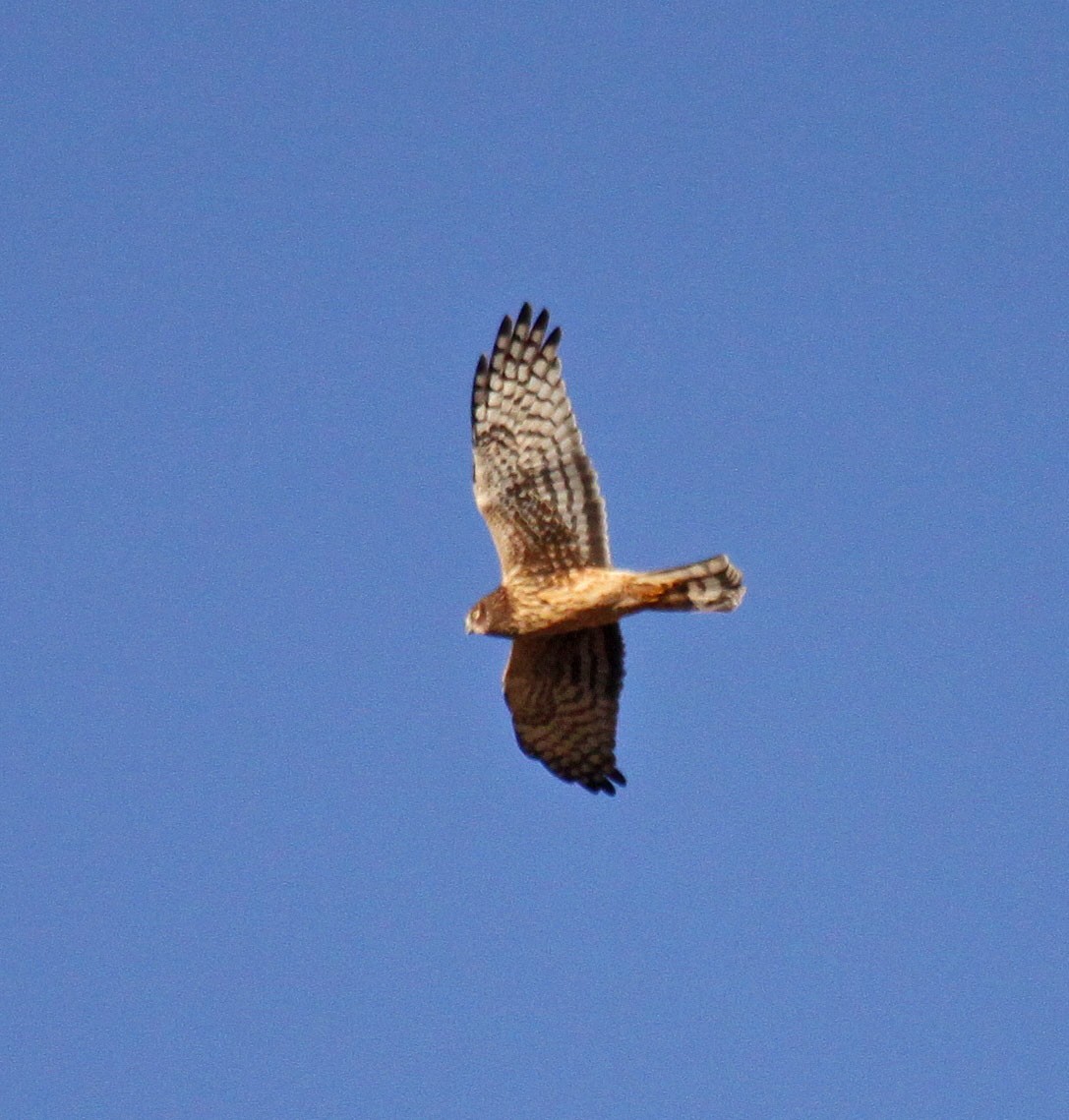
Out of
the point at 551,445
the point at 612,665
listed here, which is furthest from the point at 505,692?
the point at 551,445

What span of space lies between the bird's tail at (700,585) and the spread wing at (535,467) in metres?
0.47

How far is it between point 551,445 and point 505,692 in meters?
1.79

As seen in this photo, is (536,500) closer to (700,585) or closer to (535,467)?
(535,467)

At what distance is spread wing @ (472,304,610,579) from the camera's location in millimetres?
13805

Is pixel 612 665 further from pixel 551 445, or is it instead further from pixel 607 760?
pixel 551 445

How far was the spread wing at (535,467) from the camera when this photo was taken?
13.8 m

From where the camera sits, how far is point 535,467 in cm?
1382

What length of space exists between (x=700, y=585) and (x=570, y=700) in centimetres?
170

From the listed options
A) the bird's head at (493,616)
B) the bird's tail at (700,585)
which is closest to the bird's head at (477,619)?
the bird's head at (493,616)

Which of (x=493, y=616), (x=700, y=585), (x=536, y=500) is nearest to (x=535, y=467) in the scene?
(x=536, y=500)

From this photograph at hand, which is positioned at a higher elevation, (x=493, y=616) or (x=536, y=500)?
(x=536, y=500)

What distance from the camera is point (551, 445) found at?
13.8 metres

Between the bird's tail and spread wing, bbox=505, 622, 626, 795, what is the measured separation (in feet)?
3.55

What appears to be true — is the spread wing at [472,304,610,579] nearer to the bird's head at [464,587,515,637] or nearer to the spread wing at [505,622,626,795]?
the bird's head at [464,587,515,637]
